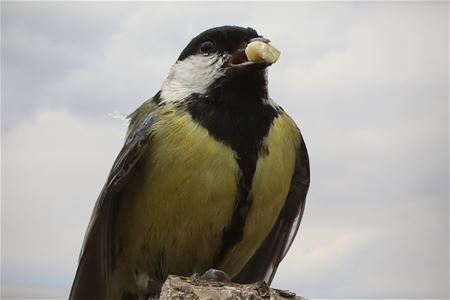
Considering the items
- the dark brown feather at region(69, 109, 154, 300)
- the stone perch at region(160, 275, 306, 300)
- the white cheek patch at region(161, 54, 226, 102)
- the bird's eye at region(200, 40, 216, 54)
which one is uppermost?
the bird's eye at region(200, 40, 216, 54)

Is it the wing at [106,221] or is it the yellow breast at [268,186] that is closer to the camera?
the yellow breast at [268,186]

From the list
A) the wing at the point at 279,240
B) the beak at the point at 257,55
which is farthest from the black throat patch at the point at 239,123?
the wing at the point at 279,240

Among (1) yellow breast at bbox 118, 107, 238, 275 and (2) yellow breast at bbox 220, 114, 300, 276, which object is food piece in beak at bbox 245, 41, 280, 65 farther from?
(1) yellow breast at bbox 118, 107, 238, 275

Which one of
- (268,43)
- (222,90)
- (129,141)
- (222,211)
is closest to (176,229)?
(222,211)

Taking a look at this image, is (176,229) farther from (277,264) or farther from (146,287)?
(277,264)

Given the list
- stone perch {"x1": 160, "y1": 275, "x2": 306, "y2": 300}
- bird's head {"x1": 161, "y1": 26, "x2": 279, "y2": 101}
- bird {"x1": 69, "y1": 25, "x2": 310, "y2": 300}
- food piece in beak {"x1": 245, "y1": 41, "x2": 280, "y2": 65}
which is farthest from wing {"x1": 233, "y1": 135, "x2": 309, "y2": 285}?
stone perch {"x1": 160, "y1": 275, "x2": 306, "y2": 300}

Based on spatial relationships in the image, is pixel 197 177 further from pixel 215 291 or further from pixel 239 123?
pixel 215 291

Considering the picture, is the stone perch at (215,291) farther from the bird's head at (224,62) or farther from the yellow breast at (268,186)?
the bird's head at (224,62)
